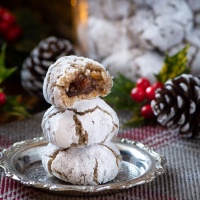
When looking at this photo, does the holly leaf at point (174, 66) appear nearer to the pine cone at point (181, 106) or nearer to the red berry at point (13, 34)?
the pine cone at point (181, 106)

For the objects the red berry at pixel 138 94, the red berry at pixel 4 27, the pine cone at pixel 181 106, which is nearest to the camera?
the pine cone at pixel 181 106

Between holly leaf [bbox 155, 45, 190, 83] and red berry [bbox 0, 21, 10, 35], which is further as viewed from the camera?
red berry [bbox 0, 21, 10, 35]

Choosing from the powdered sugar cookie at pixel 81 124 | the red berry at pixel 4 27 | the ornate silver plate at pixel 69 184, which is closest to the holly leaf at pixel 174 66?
the ornate silver plate at pixel 69 184

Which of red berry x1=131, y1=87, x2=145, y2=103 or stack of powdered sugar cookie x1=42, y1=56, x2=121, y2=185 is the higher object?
red berry x1=131, y1=87, x2=145, y2=103

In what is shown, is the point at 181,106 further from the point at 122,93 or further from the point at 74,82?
the point at 74,82

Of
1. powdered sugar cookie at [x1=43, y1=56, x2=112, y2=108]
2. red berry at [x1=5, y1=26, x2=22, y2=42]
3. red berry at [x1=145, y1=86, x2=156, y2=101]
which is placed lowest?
powdered sugar cookie at [x1=43, y1=56, x2=112, y2=108]

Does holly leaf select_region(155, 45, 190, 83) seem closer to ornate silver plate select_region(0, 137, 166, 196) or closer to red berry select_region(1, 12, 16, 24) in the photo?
ornate silver plate select_region(0, 137, 166, 196)

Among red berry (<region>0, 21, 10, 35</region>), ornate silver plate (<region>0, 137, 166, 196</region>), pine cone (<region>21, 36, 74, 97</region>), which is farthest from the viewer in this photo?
red berry (<region>0, 21, 10, 35</region>)

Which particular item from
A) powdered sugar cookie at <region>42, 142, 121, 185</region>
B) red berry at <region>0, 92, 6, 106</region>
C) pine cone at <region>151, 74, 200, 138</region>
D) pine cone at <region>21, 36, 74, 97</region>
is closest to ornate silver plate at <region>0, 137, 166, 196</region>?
powdered sugar cookie at <region>42, 142, 121, 185</region>
